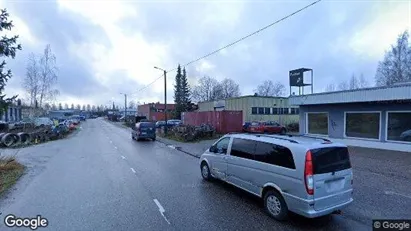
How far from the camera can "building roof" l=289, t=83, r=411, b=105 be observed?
43.2 feet

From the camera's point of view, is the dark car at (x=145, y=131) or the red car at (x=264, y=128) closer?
the dark car at (x=145, y=131)

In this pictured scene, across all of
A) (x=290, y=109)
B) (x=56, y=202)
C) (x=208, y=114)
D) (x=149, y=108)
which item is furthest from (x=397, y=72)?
(x=56, y=202)

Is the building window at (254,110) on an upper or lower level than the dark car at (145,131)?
upper

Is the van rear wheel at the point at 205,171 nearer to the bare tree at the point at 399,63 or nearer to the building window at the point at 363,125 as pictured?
the building window at the point at 363,125

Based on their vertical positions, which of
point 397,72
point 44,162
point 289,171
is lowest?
point 44,162

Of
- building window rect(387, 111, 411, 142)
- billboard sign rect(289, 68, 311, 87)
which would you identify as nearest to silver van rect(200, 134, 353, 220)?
building window rect(387, 111, 411, 142)

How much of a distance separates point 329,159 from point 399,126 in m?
12.5

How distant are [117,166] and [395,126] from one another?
1530 centimetres

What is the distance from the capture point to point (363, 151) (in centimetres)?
1448

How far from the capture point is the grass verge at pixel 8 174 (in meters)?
8.42

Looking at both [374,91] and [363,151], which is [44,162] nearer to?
[363,151]

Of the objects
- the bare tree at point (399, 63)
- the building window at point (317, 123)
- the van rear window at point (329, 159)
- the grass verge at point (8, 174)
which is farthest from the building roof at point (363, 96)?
the bare tree at point (399, 63)

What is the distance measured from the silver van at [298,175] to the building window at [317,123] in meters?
14.1

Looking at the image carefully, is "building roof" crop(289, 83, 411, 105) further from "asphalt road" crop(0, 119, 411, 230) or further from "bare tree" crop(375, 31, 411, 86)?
"bare tree" crop(375, 31, 411, 86)
